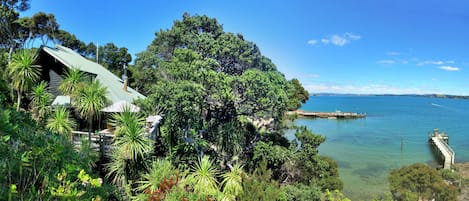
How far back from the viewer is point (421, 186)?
36.9ft

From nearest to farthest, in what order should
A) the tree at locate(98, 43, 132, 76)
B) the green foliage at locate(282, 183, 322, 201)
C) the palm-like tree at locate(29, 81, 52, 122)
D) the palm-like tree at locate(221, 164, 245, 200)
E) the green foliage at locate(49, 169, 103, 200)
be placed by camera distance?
1. the green foliage at locate(49, 169, 103, 200)
2. the green foliage at locate(282, 183, 322, 201)
3. the palm-like tree at locate(221, 164, 245, 200)
4. the palm-like tree at locate(29, 81, 52, 122)
5. the tree at locate(98, 43, 132, 76)

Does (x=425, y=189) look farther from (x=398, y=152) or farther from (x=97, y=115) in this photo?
(x=398, y=152)

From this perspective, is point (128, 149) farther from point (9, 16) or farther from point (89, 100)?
point (9, 16)

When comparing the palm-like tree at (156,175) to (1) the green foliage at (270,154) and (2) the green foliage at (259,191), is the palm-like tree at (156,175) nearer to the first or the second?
(2) the green foliage at (259,191)

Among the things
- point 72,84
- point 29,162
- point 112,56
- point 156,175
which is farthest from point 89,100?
point 112,56

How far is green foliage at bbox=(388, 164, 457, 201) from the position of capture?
10.9m

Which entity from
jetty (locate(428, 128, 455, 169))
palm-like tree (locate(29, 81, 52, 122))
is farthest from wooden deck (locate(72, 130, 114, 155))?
jetty (locate(428, 128, 455, 169))

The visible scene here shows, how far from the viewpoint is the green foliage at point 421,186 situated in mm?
10930

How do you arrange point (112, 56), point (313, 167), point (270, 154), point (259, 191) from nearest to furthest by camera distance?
point (259, 191) → point (270, 154) → point (313, 167) → point (112, 56)

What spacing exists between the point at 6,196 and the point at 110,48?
A: 126 ft

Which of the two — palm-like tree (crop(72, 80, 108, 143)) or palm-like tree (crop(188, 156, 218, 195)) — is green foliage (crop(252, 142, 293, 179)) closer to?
palm-like tree (crop(188, 156, 218, 195))

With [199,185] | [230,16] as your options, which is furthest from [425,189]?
[230,16]

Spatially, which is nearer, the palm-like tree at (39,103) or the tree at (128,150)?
the tree at (128,150)

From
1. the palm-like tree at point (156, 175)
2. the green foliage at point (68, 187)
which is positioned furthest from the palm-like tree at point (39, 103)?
the green foliage at point (68, 187)
